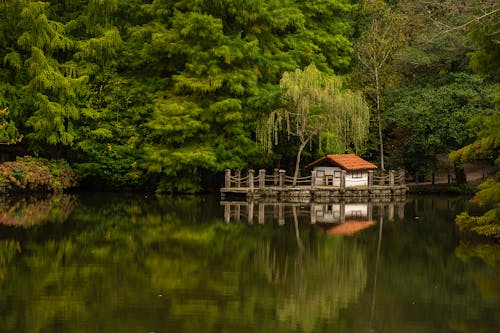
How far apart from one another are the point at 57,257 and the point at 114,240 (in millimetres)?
3161

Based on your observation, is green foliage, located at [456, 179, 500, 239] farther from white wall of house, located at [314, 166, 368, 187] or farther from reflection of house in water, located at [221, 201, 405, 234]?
white wall of house, located at [314, 166, 368, 187]

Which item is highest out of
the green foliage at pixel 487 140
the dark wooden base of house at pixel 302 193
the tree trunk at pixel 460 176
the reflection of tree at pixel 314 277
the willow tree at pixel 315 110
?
the willow tree at pixel 315 110

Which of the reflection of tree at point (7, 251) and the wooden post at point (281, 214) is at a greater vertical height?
the wooden post at point (281, 214)

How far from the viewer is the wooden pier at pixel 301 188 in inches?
1361

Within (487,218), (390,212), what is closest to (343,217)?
(390,212)

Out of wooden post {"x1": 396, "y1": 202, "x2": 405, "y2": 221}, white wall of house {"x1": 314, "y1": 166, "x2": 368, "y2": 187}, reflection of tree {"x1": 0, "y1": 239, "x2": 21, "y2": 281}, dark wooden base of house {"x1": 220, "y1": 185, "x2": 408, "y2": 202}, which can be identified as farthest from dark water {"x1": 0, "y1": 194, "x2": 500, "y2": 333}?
white wall of house {"x1": 314, "y1": 166, "x2": 368, "y2": 187}

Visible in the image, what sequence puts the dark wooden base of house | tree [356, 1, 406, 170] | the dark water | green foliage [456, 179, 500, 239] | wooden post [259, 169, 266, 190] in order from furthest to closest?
1. tree [356, 1, 406, 170]
2. wooden post [259, 169, 266, 190]
3. the dark wooden base of house
4. green foliage [456, 179, 500, 239]
5. the dark water

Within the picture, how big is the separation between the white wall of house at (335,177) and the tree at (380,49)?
371cm

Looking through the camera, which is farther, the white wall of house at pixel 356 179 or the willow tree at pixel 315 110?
the white wall of house at pixel 356 179

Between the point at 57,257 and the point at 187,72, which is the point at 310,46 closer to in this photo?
the point at 187,72

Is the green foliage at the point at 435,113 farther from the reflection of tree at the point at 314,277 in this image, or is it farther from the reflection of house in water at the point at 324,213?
the reflection of tree at the point at 314,277

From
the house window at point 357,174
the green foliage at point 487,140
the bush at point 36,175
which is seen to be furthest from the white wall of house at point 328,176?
the green foliage at point 487,140

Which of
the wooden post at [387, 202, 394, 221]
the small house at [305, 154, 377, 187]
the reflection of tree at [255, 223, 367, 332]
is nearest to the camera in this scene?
the reflection of tree at [255, 223, 367, 332]

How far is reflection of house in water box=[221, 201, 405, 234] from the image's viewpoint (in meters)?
24.2
